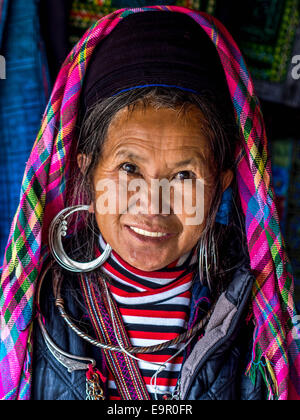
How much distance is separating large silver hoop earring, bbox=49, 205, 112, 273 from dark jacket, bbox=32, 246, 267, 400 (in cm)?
9

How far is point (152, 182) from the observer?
123cm

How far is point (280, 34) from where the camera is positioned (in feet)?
6.27

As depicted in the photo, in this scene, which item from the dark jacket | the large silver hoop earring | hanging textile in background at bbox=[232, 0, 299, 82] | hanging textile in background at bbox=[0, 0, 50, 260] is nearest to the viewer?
the dark jacket

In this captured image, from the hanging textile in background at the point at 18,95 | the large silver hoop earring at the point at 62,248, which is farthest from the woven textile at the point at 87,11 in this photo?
the large silver hoop earring at the point at 62,248

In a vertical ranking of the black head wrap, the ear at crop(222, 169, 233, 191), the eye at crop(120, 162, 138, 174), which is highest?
the black head wrap

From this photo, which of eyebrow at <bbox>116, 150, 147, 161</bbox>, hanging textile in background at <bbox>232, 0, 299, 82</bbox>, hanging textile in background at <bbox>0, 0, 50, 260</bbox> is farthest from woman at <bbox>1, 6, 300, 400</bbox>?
hanging textile in background at <bbox>232, 0, 299, 82</bbox>

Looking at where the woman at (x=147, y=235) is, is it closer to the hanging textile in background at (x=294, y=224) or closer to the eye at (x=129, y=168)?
the eye at (x=129, y=168)

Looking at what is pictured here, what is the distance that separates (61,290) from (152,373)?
40 cm

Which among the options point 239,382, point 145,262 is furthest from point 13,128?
point 239,382

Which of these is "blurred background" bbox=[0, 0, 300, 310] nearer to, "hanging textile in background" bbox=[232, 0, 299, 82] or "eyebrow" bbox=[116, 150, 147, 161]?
"hanging textile in background" bbox=[232, 0, 299, 82]

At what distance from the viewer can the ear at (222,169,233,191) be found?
140cm

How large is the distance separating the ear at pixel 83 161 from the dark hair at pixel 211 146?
0.04 feet

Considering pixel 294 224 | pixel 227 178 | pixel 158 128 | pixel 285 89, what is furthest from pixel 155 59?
pixel 294 224
